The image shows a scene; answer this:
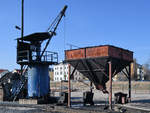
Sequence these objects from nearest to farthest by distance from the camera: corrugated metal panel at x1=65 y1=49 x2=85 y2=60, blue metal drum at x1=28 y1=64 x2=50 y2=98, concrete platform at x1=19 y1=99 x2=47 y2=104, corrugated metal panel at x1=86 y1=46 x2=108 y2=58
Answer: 1. corrugated metal panel at x1=86 y1=46 x2=108 y2=58
2. corrugated metal panel at x1=65 y1=49 x2=85 y2=60
3. concrete platform at x1=19 y1=99 x2=47 y2=104
4. blue metal drum at x1=28 y1=64 x2=50 y2=98

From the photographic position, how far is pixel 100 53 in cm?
2027

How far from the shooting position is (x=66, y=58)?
74.4 feet

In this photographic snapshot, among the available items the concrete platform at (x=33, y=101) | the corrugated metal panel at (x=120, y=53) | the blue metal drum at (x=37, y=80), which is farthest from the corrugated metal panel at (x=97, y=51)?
the concrete platform at (x=33, y=101)

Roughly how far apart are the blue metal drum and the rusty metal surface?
5.12 m

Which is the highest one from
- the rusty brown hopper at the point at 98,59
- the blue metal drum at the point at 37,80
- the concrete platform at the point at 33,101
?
the rusty brown hopper at the point at 98,59

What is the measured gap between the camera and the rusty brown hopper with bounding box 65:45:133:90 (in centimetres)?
2020

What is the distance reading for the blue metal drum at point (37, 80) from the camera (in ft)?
87.2

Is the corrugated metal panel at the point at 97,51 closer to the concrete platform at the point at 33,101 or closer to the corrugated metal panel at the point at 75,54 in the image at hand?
the corrugated metal panel at the point at 75,54

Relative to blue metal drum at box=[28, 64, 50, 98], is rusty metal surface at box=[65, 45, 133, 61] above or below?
above

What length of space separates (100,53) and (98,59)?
1.93 feet

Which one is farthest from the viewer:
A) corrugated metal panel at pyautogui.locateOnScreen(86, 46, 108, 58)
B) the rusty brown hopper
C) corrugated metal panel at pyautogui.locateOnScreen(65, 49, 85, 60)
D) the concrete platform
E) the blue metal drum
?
the blue metal drum

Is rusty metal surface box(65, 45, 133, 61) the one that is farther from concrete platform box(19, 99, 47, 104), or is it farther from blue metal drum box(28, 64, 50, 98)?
concrete platform box(19, 99, 47, 104)

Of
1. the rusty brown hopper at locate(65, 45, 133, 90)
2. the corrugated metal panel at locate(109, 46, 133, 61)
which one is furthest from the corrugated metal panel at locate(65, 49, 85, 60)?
the corrugated metal panel at locate(109, 46, 133, 61)

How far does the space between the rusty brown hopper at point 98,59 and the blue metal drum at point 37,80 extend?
16.8 ft
